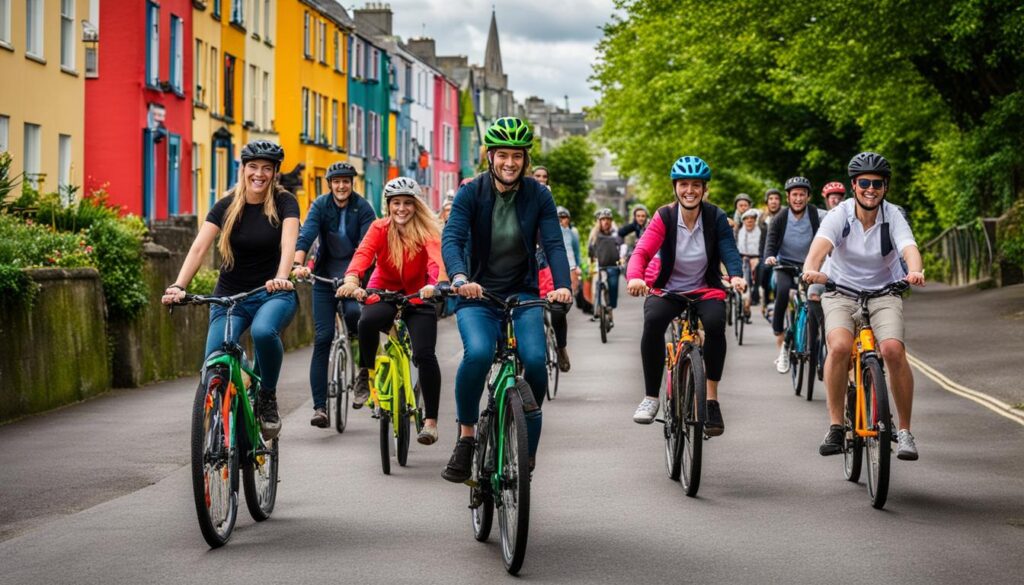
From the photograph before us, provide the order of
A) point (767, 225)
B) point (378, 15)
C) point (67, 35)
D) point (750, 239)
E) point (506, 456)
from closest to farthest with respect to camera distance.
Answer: point (506, 456) → point (767, 225) → point (750, 239) → point (67, 35) → point (378, 15)

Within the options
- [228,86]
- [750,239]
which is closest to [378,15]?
[228,86]

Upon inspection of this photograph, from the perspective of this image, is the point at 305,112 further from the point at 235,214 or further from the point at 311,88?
the point at 235,214

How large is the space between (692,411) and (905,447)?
46.9 inches

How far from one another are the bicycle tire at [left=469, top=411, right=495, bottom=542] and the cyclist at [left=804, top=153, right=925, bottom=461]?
8.16 ft

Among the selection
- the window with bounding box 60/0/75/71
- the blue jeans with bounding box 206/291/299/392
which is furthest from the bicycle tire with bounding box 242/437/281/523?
the window with bounding box 60/0/75/71

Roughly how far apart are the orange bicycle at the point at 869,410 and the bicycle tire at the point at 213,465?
338 centimetres

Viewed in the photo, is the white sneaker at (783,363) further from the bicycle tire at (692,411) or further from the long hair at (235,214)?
the long hair at (235,214)

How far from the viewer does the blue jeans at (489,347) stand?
25.9ft

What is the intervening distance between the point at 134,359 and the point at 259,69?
32.4 meters

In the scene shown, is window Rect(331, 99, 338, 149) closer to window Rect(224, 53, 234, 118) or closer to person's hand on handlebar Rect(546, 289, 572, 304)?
window Rect(224, 53, 234, 118)

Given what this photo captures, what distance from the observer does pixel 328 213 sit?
514 inches

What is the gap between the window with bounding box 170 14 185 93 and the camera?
3853 centimetres

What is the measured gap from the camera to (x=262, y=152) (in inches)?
356

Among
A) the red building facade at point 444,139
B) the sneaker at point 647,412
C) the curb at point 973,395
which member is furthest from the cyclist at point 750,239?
the red building facade at point 444,139
